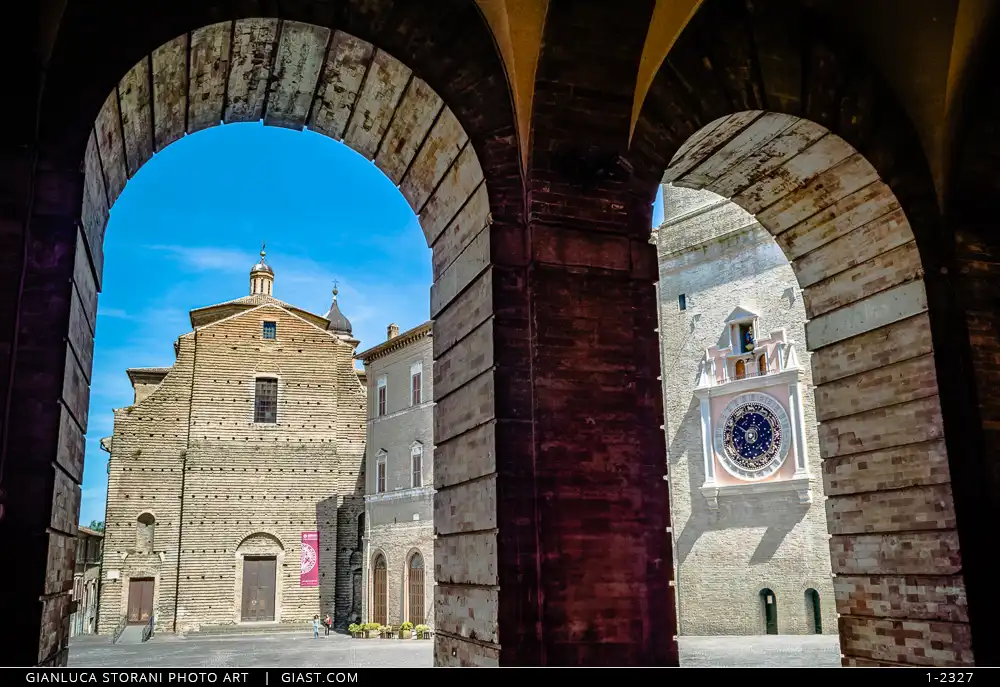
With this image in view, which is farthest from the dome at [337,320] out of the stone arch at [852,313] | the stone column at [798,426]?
the stone arch at [852,313]

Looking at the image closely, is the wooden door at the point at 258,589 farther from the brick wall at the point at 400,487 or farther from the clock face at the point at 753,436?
the clock face at the point at 753,436

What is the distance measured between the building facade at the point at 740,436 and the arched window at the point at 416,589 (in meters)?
8.48

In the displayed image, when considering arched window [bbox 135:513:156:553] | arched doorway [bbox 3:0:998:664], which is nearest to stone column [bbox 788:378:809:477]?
arched doorway [bbox 3:0:998:664]

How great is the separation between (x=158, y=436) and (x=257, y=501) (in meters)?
4.16

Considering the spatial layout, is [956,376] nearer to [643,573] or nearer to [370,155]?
[643,573]

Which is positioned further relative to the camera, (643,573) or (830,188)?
(830,188)

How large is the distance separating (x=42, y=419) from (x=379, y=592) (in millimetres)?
25052

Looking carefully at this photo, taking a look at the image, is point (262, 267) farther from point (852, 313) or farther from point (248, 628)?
point (852, 313)

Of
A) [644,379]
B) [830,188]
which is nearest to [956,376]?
[830,188]

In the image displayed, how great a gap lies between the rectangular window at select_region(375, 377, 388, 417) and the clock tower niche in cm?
1210

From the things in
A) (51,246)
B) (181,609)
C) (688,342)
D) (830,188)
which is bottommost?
(181,609)

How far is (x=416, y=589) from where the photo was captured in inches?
1070

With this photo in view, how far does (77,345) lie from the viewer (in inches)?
231

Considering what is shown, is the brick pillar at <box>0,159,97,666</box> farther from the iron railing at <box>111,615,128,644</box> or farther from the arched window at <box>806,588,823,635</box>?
the iron railing at <box>111,615,128,644</box>
